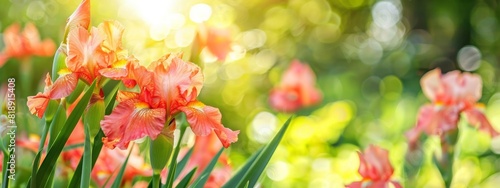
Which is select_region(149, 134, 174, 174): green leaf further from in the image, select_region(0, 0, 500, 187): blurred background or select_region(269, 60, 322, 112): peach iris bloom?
select_region(269, 60, 322, 112): peach iris bloom

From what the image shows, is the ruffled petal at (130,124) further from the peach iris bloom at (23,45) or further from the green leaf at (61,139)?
the peach iris bloom at (23,45)

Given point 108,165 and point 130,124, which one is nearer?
point 130,124

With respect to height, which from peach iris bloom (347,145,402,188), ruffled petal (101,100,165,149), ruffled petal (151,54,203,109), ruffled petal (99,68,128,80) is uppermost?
ruffled petal (99,68,128,80)

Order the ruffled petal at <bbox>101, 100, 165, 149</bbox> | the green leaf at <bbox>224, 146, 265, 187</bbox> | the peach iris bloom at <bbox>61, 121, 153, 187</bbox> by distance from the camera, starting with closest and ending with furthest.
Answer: the ruffled petal at <bbox>101, 100, 165, 149</bbox> < the green leaf at <bbox>224, 146, 265, 187</bbox> < the peach iris bloom at <bbox>61, 121, 153, 187</bbox>

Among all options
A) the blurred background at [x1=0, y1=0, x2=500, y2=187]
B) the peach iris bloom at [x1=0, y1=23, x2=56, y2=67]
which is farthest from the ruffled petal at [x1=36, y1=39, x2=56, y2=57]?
the blurred background at [x1=0, y1=0, x2=500, y2=187]

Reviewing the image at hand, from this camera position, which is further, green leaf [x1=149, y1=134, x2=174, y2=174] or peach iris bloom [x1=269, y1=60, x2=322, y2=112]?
peach iris bloom [x1=269, y1=60, x2=322, y2=112]

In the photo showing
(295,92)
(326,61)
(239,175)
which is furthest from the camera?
(326,61)

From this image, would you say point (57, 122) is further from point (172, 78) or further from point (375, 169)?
point (375, 169)

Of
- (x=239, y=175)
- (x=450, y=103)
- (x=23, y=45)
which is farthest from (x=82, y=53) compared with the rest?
(x=23, y=45)
